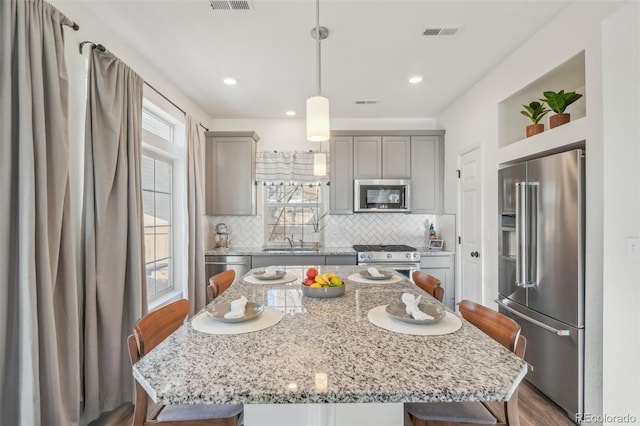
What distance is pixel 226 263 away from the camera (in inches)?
147

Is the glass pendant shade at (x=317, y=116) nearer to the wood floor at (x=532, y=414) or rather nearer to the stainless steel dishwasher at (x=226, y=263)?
the wood floor at (x=532, y=414)

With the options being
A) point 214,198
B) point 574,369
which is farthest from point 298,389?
point 214,198

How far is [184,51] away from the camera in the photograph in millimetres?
2455

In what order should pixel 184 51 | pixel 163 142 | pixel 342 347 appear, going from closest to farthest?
pixel 342 347
pixel 184 51
pixel 163 142

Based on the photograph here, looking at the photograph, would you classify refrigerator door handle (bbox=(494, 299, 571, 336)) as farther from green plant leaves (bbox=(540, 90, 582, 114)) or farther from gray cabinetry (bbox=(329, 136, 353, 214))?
gray cabinetry (bbox=(329, 136, 353, 214))

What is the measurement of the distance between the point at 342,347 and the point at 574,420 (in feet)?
6.46

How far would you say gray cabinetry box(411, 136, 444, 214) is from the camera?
4.04 metres

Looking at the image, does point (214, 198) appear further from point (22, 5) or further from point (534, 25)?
point (534, 25)

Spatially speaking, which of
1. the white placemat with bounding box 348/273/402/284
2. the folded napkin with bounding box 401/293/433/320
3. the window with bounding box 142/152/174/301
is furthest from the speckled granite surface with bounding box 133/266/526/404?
the window with bounding box 142/152/174/301

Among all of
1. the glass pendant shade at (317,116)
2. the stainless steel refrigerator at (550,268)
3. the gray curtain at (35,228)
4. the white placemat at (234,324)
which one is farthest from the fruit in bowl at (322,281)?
the stainless steel refrigerator at (550,268)

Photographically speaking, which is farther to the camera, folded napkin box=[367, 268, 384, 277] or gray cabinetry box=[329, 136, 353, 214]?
gray cabinetry box=[329, 136, 353, 214]

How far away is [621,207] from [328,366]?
1.81 meters

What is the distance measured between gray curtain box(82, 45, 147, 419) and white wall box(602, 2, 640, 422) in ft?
9.58

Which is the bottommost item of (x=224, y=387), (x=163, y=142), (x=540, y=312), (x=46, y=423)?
(x=46, y=423)
